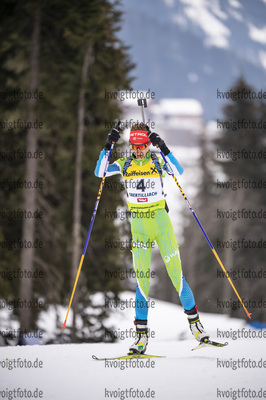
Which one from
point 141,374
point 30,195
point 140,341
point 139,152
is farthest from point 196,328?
point 30,195

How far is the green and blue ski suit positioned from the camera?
603 centimetres

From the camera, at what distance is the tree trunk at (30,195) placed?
1269 centimetres

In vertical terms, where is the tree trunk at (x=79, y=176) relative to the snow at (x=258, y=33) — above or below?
below

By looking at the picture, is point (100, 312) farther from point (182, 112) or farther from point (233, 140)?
point (182, 112)

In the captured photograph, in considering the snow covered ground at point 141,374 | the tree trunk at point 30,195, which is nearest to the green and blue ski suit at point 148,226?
the snow covered ground at point 141,374

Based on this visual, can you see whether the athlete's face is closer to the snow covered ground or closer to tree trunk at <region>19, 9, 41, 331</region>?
the snow covered ground

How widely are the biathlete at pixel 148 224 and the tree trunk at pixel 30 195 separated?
7.18 metres

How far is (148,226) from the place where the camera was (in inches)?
241

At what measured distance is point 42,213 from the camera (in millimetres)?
14227

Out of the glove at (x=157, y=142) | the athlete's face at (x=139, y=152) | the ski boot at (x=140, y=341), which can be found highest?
the glove at (x=157, y=142)

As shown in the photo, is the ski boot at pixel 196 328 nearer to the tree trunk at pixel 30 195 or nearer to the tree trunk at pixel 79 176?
the tree trunk at pixel 79 176

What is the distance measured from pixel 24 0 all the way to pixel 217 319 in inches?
638

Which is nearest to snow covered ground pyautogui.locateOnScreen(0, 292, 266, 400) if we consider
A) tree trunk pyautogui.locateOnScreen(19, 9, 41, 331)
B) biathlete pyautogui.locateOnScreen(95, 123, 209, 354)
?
biathlete pyautogui.locateOnScreen(95, 123, 209, 354)

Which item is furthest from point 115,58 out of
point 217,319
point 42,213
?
point 217,319
